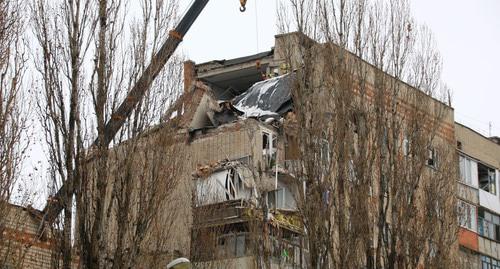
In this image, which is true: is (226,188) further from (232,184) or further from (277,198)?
(277,198)

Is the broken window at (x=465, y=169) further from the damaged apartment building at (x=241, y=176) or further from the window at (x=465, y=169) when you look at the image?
the damaged apartment building at (x=241, y=176)

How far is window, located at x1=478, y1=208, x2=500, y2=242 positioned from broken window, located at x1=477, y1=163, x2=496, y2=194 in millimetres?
872

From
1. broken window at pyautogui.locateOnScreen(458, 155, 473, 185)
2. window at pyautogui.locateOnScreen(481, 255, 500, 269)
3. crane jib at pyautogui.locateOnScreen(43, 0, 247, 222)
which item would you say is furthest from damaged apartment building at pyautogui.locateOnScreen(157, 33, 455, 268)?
window at pyautogui.locateOnScreen(481, 255, 500, 269)

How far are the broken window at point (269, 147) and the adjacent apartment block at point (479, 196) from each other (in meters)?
7.53

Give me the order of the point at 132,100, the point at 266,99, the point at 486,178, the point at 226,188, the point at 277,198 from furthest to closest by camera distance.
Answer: the point at 486,178
the point at 266,99
the point at 277,198
the point at 226,188
the point at 132,100

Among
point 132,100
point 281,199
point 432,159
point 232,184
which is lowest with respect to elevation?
point 132,100

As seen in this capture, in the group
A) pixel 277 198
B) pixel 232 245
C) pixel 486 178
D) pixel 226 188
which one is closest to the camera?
pixel 232 245

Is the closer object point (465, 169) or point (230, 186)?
point (230, 186)

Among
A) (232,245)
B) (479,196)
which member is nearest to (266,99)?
(232,245)

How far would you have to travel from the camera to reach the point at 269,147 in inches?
1100

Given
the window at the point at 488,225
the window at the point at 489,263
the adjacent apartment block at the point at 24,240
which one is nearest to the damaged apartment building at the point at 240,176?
the adjacent apartment block at the point at 24,240

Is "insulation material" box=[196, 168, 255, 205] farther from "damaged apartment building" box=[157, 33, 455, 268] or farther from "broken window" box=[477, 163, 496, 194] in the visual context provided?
"broken window" box=[477, 163, 496, 194]

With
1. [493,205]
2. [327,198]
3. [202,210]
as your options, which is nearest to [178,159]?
[327,198]

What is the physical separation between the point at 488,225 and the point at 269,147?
1007cm
